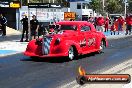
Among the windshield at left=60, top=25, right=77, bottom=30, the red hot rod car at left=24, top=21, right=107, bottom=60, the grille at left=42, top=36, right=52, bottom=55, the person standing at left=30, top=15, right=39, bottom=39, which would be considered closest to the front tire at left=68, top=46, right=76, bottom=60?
the red hot rod car at left=24, top=21, right=107, bottom=60

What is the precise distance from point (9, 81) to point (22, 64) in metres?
3.76

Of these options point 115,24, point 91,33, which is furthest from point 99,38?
point 115,24

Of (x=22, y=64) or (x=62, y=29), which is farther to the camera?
(x=62, y=29)

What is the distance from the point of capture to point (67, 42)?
1422cm

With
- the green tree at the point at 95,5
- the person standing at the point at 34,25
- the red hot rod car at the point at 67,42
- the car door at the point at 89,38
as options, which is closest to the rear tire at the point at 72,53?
the red hot rod car at the point at 67,42

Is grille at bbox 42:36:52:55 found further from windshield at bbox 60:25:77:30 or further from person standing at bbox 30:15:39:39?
person standing at bbox 30:15:39:39

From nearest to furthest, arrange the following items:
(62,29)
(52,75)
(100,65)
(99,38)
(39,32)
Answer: (52,75)
(100,65)
(62,29)
(99,38)
(39,32)

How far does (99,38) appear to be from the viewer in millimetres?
16797

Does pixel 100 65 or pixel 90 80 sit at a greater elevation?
pixel 90 80

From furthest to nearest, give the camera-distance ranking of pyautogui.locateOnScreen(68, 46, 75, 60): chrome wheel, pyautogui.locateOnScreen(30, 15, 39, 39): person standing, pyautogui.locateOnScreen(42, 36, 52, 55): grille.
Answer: pyautogui.locateOnScreen(30, 15, 39, 39): person standing, pyautogui.locateOnScreen(68, 46, 75, 60): chrome wheel, pyautogui.locateOnScreen(42, 36, 52, 55): grille

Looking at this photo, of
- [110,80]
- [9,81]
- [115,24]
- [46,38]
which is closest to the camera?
[110,80]

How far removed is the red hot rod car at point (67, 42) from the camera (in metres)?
14.1

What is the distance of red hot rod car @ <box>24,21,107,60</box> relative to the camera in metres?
14.1

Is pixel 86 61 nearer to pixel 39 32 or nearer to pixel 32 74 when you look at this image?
pixel 32 74
